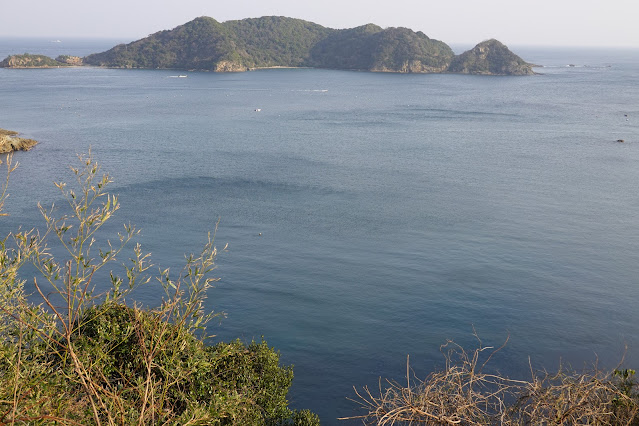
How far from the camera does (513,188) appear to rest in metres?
65.6

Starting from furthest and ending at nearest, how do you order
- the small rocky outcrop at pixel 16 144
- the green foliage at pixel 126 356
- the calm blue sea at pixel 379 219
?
the small rocky outcrop at pixel 16 144
the calm blue sea at pixel 379 219
the green foliage at pixel 126 356

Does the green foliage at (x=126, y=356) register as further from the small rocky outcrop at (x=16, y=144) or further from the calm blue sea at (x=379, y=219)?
the small rocky outcrop at (x=16, y=144)

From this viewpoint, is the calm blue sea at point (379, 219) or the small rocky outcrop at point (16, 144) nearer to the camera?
the calm blue sea at point (379, 219)

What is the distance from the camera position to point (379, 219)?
2168 inches

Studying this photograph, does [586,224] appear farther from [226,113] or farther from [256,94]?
[256,94]

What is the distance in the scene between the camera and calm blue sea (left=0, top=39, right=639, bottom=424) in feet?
117

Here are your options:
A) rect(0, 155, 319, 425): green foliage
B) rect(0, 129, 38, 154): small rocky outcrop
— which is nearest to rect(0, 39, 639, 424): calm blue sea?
rect(0, 129, 38, 154): small rocky outcrop

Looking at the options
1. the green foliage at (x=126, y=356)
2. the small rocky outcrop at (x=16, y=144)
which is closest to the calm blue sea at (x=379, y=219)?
the small rocky outcrop at (x=16, y=144)

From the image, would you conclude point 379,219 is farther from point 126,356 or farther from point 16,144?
point 16,144

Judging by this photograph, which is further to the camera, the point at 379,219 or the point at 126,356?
the point at 379,219

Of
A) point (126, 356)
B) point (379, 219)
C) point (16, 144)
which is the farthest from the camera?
point (16, 144)

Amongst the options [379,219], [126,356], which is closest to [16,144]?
[379,219]

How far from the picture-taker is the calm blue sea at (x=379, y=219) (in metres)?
35.6

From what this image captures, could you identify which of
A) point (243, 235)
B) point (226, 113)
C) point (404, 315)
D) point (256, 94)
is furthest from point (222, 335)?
point (256, 94)
